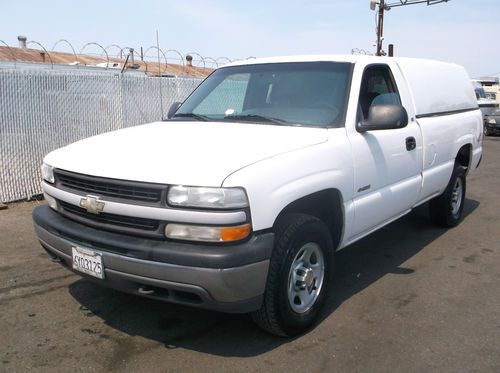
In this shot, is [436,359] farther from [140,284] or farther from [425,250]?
[425,250]

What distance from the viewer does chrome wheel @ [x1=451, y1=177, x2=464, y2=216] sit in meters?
6.13

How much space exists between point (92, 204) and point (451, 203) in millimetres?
4457

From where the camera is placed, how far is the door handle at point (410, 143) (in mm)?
4576

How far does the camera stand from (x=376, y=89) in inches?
177

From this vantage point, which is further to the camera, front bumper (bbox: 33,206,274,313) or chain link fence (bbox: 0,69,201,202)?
chain link fence (bbox: 0,69,201,202)

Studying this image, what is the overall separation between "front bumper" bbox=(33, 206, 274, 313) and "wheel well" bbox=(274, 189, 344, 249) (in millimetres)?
613

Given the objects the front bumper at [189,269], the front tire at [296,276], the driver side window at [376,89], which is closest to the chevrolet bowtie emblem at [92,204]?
the front bumper at [189,269]

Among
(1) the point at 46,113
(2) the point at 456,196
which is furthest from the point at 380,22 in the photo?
(1) the point at 46,113

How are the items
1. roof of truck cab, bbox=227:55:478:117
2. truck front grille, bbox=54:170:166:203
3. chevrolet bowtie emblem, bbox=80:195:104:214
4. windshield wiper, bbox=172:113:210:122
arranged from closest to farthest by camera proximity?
truck front grille, bbox=54:170:166:203, chevrolet bowtie emblem, bbox=80:195:104:214, windshield wiper, bbox=172:113:210:122, roof of truck cab, bbox=227:55:478:117

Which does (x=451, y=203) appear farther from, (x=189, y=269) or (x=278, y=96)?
(x=189, y=269)

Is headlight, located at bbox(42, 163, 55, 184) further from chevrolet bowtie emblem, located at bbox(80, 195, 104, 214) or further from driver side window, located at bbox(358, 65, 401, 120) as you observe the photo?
driver side window, located at bbox(358, 65, 401, 120)

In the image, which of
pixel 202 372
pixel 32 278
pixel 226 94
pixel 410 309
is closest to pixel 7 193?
pixel 32 278

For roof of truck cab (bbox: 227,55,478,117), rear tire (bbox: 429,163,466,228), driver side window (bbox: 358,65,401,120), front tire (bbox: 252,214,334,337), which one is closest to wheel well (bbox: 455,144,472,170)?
rear tire (bbox: 429,163,466,228)

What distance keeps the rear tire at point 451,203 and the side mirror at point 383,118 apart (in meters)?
2.36
